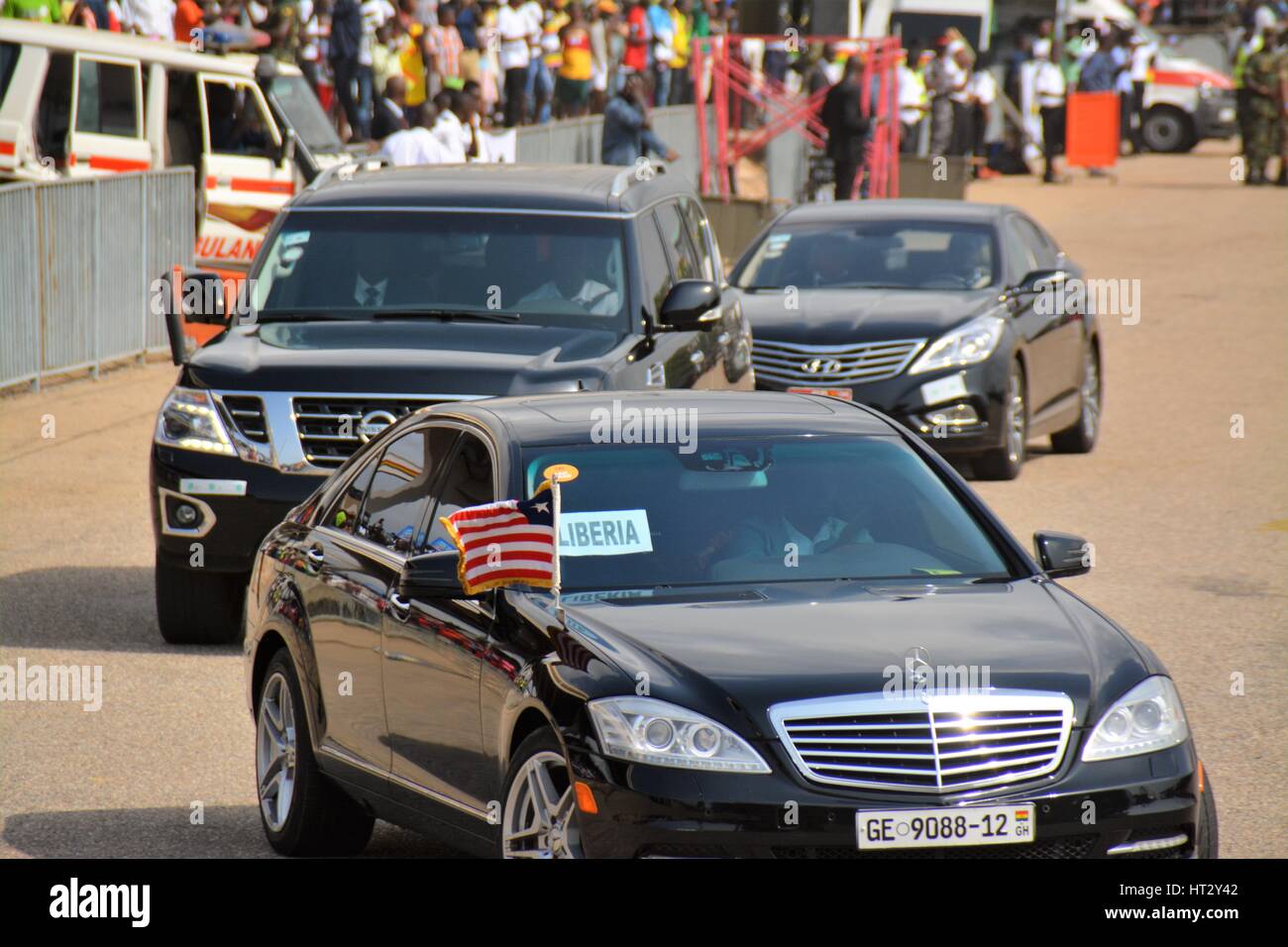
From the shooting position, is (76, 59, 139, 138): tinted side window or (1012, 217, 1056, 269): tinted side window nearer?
(1012, 217, 1056, 269): tinted side window

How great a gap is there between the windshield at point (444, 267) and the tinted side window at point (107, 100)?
10.3 meters

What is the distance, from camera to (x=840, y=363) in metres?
15.8

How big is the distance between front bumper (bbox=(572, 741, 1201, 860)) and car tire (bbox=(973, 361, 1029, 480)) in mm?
10333

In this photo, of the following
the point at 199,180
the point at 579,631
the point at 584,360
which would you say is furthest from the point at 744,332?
the point at 199,180

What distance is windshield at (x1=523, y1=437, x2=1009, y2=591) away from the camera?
6547mm

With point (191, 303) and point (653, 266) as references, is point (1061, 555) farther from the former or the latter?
point (191, 303)

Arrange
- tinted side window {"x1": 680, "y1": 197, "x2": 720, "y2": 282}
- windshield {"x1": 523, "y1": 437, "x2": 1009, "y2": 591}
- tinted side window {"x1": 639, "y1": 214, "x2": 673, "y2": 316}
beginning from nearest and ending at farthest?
windshield {"x1": 523, "y1": 437, "x2": 1009, "y2": 591} → tinted side window {"x1": 639, "y1": 214, "x2": 673, "y2": 316} → tinted side window {"x1": 680, "y1": 197, "x2": 720, "y2": 282}

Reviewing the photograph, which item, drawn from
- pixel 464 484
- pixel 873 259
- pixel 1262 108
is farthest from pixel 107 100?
pixel 1262 108

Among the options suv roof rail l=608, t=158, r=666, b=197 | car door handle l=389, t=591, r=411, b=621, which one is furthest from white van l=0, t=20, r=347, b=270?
car door handle l=389, t=591, r=411, b=621

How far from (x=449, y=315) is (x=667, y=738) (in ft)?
19.8

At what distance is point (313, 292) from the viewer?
11609 mm

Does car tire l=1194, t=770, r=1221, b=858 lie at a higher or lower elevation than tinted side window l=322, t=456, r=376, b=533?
lower

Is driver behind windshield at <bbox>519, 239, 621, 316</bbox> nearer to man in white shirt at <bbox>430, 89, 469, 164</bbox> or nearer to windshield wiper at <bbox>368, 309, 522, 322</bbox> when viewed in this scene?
windshield wiper at <bbox>368, 309, 522, 322</bbox>

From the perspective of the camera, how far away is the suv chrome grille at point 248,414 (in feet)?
34.8
